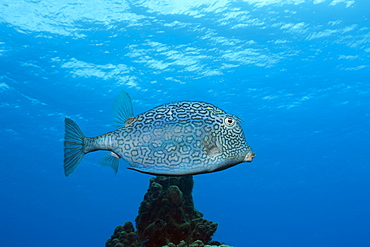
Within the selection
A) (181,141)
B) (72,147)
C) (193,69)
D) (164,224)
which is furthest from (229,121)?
(193,69)

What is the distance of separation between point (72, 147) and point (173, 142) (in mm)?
921

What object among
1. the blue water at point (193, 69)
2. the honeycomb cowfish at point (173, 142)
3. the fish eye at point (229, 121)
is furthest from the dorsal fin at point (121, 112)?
the blue water at point (193, 69)

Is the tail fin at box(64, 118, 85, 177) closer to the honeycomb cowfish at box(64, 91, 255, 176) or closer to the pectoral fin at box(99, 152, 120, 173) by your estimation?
the honeycomb cowfish at box(64, 91, 255, 176)

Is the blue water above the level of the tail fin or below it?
above

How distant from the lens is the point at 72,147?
2561mm

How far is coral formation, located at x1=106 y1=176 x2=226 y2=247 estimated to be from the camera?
4395mm

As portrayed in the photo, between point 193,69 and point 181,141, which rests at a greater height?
point 193,69

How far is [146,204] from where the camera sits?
15.4 ft

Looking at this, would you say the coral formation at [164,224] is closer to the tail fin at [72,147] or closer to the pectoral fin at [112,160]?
the pectoral fin at [112,160]

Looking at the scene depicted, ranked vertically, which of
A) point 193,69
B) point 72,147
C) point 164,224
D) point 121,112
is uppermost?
point 193,69

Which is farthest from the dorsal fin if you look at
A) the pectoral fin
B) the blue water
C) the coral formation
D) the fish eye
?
the blue water

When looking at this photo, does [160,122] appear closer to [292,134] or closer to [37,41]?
[37,41]

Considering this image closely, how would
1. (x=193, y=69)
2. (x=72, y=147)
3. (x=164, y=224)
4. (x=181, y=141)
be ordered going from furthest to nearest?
1. (x=193, y=69)
2. (x=164, y=224)
3. (x=72, y=147)
4. (x=181, y=141)

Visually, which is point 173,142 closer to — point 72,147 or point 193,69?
point 72,147
